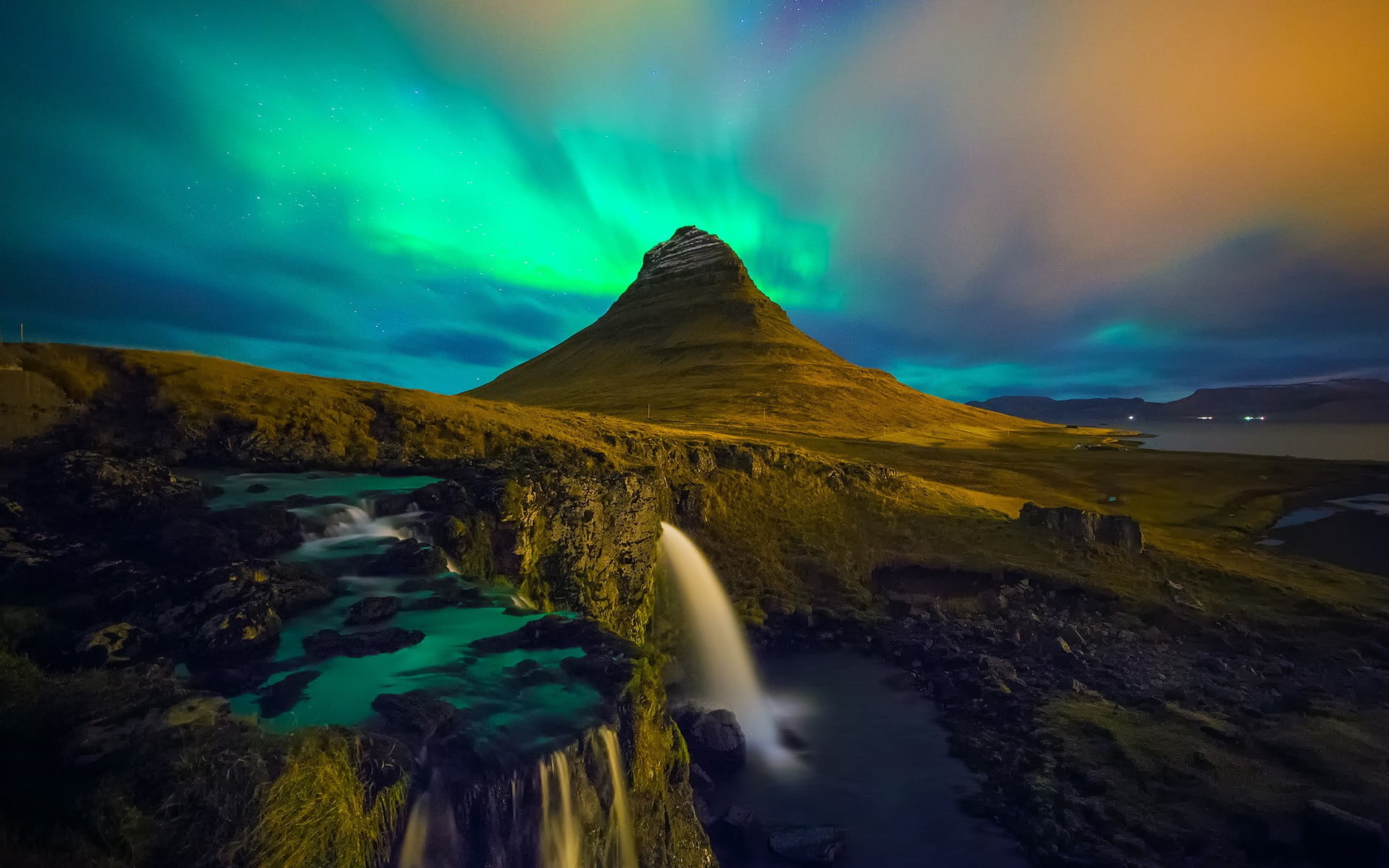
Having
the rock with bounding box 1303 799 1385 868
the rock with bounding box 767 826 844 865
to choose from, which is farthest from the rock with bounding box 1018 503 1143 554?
the rock with bounding box 767 826 844 865

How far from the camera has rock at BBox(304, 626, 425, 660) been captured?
636 inches

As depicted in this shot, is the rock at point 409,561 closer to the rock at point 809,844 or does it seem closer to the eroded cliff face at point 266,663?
the eroded cliff face at point 266,663

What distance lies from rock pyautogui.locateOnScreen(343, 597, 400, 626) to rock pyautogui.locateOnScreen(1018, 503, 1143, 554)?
50.7 meters

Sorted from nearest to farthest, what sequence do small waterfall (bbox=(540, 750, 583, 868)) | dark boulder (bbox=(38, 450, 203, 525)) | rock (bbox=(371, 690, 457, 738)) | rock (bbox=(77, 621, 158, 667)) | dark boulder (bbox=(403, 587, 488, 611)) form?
small waterfall (bbox=(540, 750, 583, 868)), rock (bbox=(371, 690, 457, 738)), rock (bbox=(77, 621, 158, 667)), dark boulder (bbox=(403, 587, 488, 611)), dark boulder (bbox=(38, 450, 203, 525))

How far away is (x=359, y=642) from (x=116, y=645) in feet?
16.7

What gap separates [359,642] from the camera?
1669 cm

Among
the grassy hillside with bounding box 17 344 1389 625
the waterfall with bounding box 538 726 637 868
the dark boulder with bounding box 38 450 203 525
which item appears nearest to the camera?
the waterfall with bounding box 538 726 637 868

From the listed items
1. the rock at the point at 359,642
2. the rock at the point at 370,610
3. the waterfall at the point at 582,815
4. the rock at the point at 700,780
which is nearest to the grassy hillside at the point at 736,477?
the rock at the point at 370,610

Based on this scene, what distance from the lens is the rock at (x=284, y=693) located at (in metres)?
13.0

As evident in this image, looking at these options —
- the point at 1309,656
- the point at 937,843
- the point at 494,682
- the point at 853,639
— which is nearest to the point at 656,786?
the point at 494,682

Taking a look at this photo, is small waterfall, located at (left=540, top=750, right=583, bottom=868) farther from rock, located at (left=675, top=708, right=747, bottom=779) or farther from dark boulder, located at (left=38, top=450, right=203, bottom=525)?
dark boulder, located at (left=38, top=450, right=203, bottom=525)

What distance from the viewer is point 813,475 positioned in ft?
181

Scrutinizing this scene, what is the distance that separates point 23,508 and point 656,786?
876 inches

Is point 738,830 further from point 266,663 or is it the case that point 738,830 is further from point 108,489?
point 108,489
